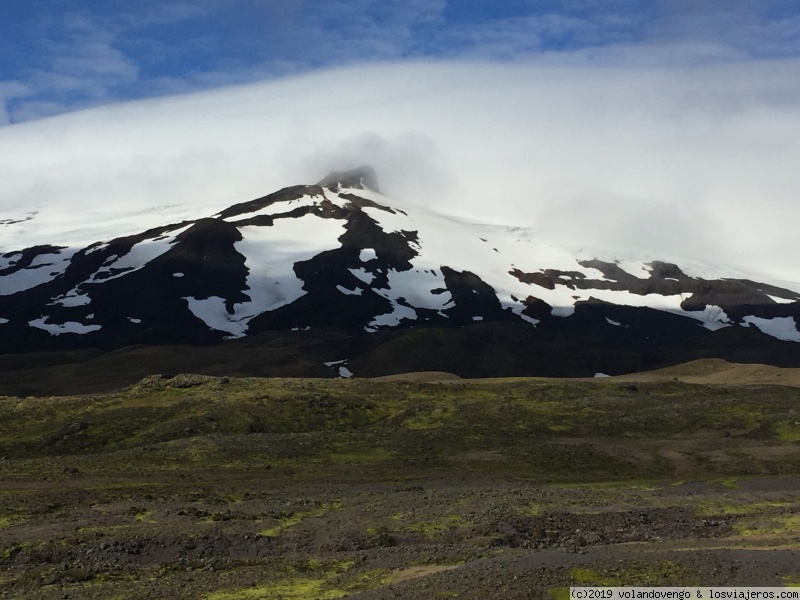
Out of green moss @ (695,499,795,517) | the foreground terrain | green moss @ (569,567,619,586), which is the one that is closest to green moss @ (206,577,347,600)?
the foreground terrain

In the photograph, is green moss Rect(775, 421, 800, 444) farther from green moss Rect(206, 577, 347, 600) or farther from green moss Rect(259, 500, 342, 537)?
green moss Rect(206, 577, 347, 600)

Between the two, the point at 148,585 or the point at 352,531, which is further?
the point at 352,531

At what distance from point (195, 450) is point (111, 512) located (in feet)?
65.0

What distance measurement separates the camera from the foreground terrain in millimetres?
29625

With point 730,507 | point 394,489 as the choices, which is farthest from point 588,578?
point 394,489

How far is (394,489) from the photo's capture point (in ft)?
169

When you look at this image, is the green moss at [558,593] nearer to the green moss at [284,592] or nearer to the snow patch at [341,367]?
the green moss at [284,592]

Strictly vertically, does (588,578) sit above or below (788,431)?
above

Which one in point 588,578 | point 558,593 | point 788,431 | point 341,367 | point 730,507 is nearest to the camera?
point 558,593

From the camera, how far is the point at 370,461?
203 feet

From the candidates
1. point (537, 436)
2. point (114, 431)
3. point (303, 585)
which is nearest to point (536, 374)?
point (537, 436)

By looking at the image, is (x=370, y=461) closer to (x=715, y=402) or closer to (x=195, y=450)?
(x=195, y=450)

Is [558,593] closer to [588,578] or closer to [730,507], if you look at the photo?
[588,578]

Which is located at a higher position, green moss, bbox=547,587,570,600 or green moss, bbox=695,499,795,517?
green moss, bbox=547,587,570,600
